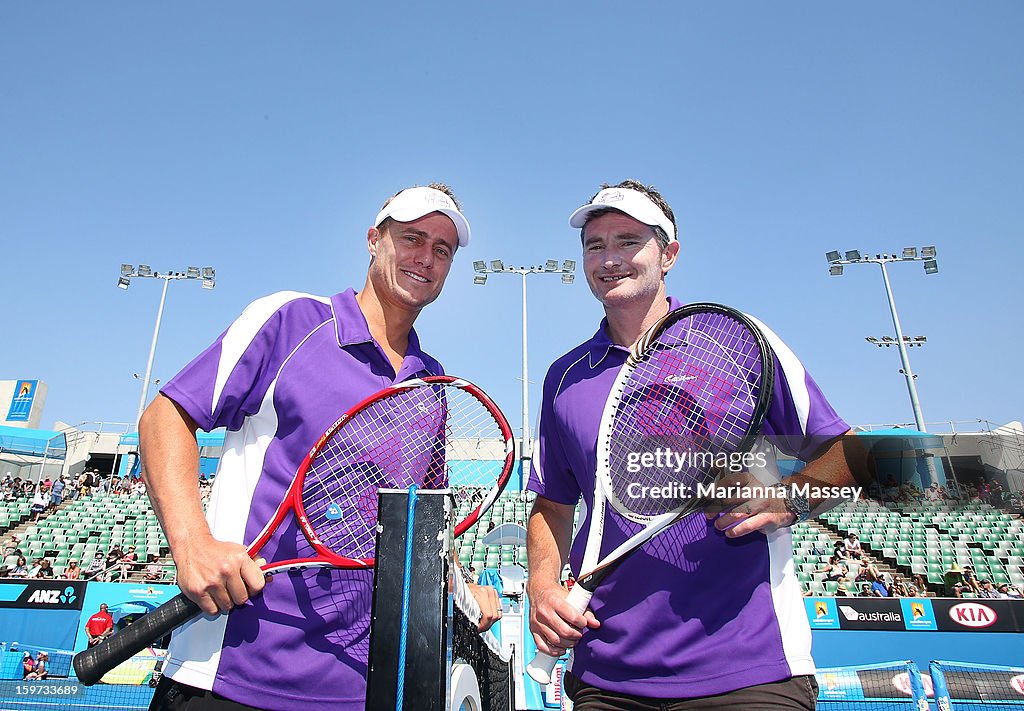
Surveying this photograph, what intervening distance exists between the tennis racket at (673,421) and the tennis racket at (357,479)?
1.39ft

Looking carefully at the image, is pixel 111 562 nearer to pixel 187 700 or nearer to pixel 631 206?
pixel 187 700

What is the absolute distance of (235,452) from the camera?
2287 mm

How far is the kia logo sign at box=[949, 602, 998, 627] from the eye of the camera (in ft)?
27.6

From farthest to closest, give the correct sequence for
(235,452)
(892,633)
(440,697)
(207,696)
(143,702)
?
(892,633), (143,702), (235,452), (207,696), (440,697)

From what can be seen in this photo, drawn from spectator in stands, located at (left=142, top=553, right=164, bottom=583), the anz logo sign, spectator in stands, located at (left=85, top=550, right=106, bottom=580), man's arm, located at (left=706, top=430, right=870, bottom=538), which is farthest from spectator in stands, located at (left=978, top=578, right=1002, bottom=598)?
spectator in stands, located at (left=85, top=550, right=106, bottom=580)

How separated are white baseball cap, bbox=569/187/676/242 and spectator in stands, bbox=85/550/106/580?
14.5 meters

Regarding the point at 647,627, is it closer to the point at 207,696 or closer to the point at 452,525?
the point at 452,525

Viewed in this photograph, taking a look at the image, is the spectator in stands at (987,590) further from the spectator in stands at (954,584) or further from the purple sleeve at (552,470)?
the purple sleeve at (552,470)

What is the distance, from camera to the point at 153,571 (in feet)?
45.3

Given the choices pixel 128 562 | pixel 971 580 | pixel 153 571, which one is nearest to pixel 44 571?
pixel 128 562

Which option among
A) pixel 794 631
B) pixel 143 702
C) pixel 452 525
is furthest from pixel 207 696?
pixel 143 702

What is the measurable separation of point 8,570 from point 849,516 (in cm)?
2184

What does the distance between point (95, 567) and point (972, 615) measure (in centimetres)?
1667

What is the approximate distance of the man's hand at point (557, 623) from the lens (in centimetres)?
211
